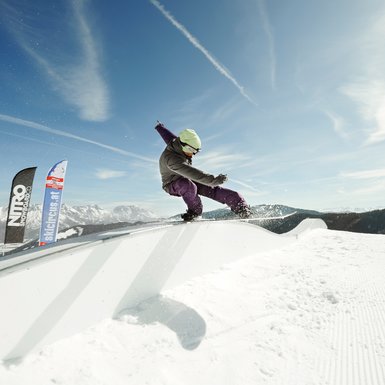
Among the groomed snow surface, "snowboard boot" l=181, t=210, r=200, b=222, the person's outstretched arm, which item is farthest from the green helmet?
the groomed snow surface

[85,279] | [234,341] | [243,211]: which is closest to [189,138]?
[243,211]

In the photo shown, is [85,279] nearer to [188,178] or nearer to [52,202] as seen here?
[188,178]

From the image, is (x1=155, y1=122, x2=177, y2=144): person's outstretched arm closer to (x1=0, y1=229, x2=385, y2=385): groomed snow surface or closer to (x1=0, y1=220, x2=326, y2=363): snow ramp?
(x1=0, y1=220, x2=326, y2=363): snow ramp

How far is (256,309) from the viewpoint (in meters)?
2.67

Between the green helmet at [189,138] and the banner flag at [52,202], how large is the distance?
9.19 m

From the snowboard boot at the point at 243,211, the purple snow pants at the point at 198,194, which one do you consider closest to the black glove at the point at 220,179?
the purple snow pants at the point at 198,194

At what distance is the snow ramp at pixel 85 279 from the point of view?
6.30ft

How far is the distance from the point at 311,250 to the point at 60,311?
4.78 metres

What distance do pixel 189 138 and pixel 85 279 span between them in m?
2.42

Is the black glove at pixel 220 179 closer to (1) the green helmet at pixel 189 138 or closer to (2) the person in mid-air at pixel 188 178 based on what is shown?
(2) the person in mid-air at pixel 188 178

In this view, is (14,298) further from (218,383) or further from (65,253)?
(218,383)

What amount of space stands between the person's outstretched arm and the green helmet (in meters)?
0.80

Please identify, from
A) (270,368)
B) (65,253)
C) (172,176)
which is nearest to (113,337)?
(65,253)

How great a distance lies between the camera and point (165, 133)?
15.9ft
